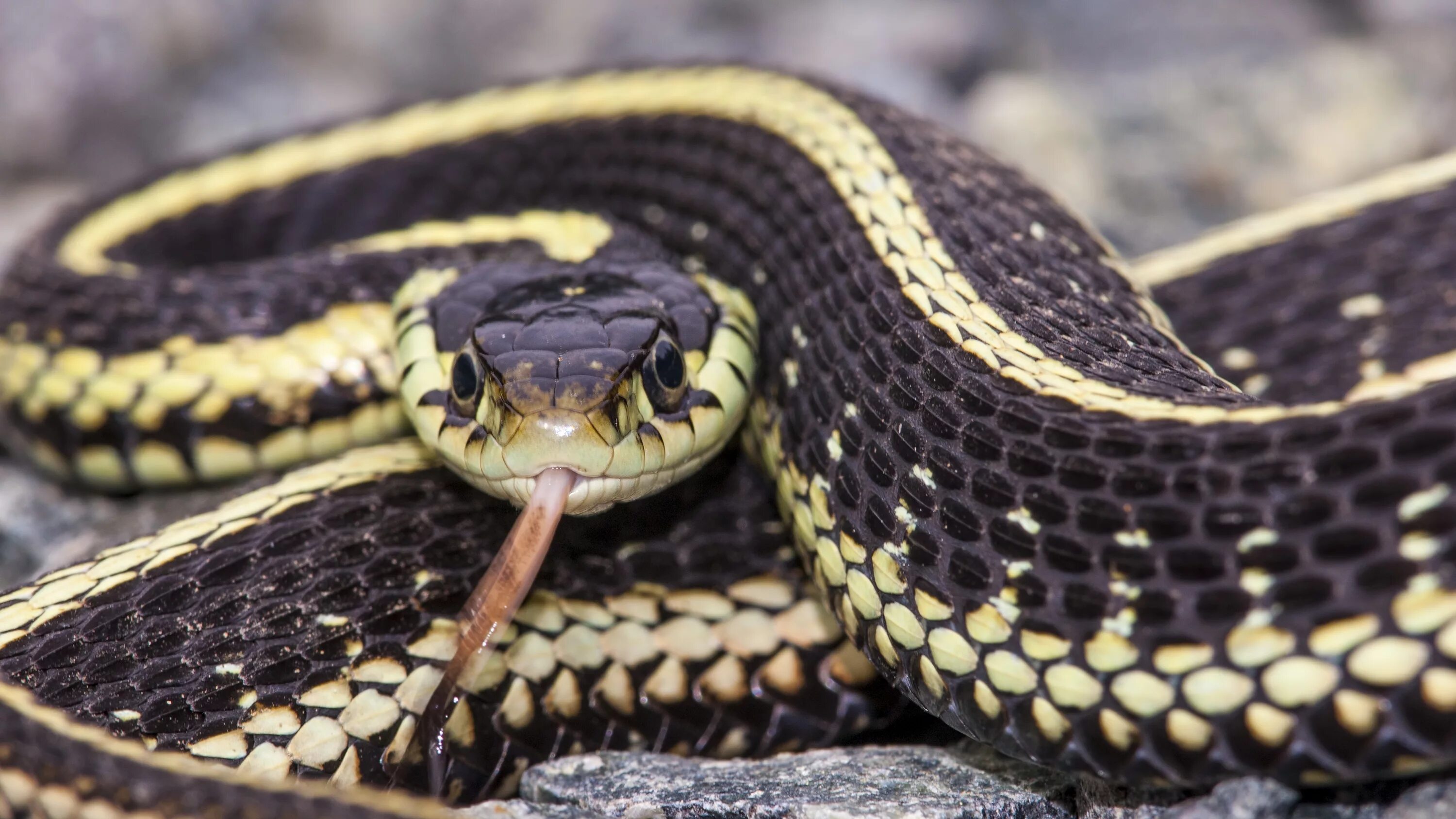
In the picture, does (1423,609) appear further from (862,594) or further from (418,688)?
(418,688)

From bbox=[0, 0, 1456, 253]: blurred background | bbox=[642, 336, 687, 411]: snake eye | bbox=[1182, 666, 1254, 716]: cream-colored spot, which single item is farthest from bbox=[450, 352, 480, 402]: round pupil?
bbox=[0, 0, 1456, 253]: blurred background

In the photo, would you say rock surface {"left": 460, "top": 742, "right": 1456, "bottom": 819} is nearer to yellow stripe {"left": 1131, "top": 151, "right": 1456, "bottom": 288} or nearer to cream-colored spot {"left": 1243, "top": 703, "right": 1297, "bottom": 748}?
cream-colored spot {"left": 1243, "top": 703, "right": 1297, "bottom": 748}

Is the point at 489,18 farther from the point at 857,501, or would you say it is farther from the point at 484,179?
the point at 857,501

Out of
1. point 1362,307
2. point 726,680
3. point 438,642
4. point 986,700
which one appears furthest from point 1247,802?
point 1362,307

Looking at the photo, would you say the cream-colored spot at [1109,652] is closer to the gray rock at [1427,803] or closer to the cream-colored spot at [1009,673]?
the cream-colored spot at [1009,673]

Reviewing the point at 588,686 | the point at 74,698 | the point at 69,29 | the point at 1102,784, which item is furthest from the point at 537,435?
the point at 69,29

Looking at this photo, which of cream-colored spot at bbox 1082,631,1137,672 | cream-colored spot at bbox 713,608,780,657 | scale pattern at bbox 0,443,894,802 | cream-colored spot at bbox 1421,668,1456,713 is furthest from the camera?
cream-colored spot at bbox 713,608,780,657
